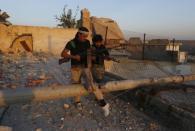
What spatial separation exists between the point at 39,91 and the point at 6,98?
18.7 inches

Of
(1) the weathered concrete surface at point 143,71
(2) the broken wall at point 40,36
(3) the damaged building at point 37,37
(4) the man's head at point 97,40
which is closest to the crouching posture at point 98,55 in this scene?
(4) the man's head at point 97,40

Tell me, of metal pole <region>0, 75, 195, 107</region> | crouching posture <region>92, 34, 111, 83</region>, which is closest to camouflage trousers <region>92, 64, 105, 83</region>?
crouching posture <region>92, 34, 111, 83</region>

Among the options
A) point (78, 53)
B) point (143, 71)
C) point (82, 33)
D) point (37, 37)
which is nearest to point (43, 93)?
point (78, 53)

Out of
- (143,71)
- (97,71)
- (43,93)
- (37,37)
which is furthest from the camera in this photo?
(37,37)

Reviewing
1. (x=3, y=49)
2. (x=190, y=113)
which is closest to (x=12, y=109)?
(x=190, y=113)

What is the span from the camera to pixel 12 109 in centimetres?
607

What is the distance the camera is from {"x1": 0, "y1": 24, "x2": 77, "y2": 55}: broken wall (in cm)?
1955

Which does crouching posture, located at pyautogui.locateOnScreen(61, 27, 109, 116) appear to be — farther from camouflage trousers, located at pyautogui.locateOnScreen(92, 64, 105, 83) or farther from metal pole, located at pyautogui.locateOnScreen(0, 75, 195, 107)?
metal pole, located at pyautogui.locateOnScreen(0, 75, 195, 107)

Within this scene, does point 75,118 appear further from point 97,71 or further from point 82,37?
point 82,37

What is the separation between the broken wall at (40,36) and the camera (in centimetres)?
1955

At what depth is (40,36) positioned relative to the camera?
67.7ft

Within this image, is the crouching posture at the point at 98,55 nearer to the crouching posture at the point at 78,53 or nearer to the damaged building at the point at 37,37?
the crouching posture at the point at 78,53

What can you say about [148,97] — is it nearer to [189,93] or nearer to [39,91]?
[189,93]

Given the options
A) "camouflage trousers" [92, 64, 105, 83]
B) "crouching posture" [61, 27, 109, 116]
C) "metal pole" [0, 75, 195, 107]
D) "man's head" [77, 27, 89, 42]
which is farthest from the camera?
"camouflage trousers" [92, 64, 105, 83]
